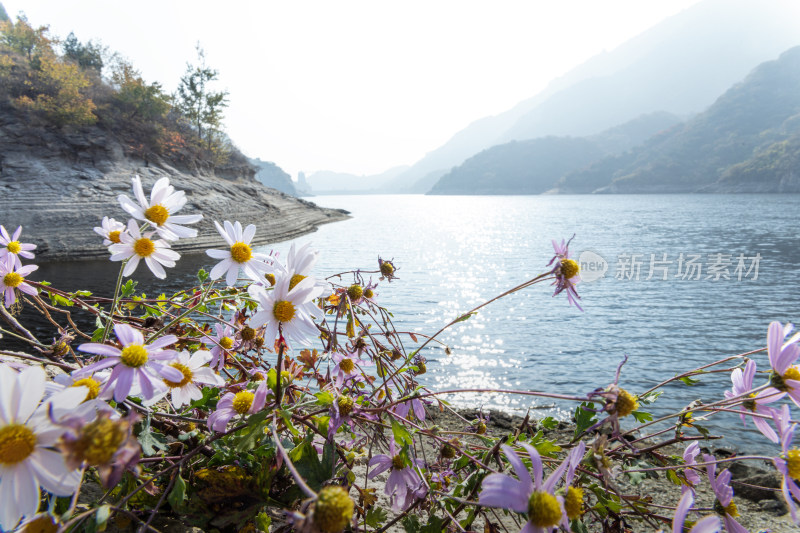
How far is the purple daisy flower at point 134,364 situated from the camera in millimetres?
845

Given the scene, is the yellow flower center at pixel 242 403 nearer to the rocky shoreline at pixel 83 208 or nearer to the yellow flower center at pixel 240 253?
the yellow flower center at pixel 240 253

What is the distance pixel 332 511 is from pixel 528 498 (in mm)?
464

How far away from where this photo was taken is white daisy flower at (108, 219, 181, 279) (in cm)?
129

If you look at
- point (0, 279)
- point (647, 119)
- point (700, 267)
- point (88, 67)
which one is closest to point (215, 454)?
point (0, 279)

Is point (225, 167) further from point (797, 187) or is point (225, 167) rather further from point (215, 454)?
point (797, 187)

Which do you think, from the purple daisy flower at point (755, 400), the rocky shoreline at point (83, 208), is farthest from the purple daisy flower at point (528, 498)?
the rocky shoreline at point (83, 208)

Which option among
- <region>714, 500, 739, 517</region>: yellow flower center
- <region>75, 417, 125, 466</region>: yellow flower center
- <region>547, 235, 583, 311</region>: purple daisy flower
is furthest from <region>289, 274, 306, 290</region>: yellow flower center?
<region>714, 500, 739, 517</region>: yellow flower center

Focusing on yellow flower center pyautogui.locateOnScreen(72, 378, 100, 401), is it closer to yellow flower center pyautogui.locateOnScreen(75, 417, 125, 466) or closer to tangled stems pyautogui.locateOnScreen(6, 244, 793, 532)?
tangled stems pyautogui.locateOnScreen(6, 244, 793, 532)

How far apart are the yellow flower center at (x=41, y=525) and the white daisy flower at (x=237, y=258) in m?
0.70

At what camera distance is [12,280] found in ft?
4.75

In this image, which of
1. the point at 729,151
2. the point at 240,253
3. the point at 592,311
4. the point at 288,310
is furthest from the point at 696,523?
the point at 729,151

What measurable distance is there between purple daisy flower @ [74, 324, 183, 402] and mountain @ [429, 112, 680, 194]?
17521 cm

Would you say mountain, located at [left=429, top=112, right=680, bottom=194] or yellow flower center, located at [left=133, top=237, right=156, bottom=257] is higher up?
mountain, located at [left=429, top=112, right=680, bottom=194]

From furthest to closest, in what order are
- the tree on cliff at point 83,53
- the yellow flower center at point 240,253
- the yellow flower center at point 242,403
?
the tree on cliff at point 83,53, the yellow flower center at point 240,253, the yellow flower center at point 242,403
